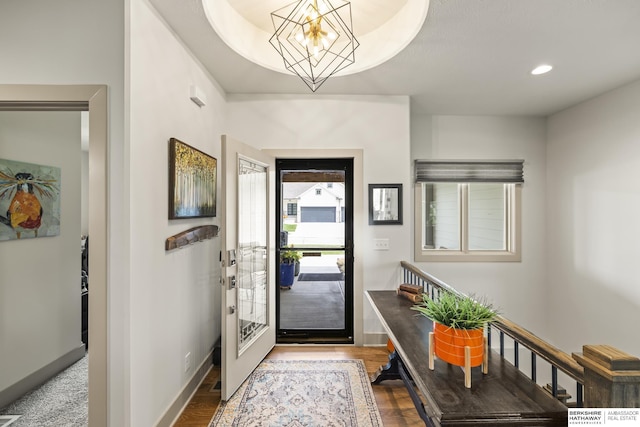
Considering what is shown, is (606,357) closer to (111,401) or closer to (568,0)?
(568,0)

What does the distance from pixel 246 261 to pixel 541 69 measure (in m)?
3.10

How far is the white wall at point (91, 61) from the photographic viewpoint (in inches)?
61.4

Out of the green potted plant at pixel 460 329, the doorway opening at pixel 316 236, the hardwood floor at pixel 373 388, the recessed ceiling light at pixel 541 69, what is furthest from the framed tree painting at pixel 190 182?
the recessed ceiling light at pixel 541 69

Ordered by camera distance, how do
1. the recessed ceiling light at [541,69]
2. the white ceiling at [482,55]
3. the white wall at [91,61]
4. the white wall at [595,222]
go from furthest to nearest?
the white wall at [595,222], the recessed ceiling light at [541,69], the white ceiling at [482,55], the white wall at [91,61]

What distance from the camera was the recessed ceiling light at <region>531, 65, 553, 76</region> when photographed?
8.04 ft

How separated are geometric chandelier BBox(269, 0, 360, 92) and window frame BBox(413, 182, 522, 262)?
1.95 meters

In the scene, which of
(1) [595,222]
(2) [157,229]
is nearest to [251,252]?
(2) [157,229]

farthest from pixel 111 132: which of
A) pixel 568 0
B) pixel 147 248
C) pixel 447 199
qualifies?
pixel 447 199

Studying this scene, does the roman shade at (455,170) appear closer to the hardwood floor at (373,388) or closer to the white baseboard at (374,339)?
the white baseboard at (374,339)

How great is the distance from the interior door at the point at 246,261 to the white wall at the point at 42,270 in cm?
159

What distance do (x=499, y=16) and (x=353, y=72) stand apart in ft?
3.69

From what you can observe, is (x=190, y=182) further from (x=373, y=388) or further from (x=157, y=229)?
(x=373, y=388)

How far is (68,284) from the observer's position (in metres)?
2.64

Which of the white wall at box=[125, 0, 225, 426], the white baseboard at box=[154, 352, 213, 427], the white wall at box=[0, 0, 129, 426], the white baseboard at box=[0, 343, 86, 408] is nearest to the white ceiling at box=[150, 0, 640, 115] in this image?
the white wall at box=[125, 0, 225, 426]
